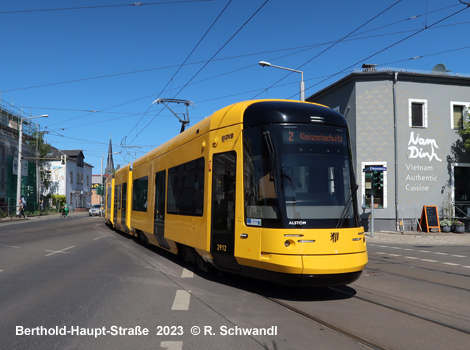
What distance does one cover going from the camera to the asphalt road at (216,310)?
4418mm

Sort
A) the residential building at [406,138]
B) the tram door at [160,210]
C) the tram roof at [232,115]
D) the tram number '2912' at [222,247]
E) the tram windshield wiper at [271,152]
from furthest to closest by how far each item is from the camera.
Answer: the residential building at [406,138] < the tram door at [160,210] < the tram number '2912' at [222,247] < the tram roof at [232,115] < the tram windshield wiper at [271,152]

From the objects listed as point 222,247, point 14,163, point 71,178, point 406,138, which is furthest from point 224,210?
point 71,178

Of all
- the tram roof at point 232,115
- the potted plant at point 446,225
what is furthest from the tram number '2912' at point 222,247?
the potted plant at point 446,225

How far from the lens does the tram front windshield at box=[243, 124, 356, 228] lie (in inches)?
243

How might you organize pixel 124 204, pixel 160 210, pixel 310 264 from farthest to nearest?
pixel 124 204 → pixel 160 210 → pixel 310 264

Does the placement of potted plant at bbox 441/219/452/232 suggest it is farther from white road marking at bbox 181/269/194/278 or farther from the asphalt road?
white road marking at bbox 181/269/194/278

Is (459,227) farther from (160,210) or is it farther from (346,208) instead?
(346,208)

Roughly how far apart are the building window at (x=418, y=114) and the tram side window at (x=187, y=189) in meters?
18.2

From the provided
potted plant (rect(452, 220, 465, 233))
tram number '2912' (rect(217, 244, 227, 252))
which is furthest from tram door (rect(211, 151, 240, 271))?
potted plant (rect(452, 220, 465, 233))

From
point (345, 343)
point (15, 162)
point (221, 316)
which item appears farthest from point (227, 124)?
point (15, 162)

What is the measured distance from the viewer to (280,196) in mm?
6184

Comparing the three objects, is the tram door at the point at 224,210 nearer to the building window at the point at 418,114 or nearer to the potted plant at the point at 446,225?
the potted plant at the point at 446,225

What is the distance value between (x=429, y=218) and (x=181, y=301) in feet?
66.3

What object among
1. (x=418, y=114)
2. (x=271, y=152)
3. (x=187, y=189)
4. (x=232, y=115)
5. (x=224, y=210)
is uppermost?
(x=418, y=114)
